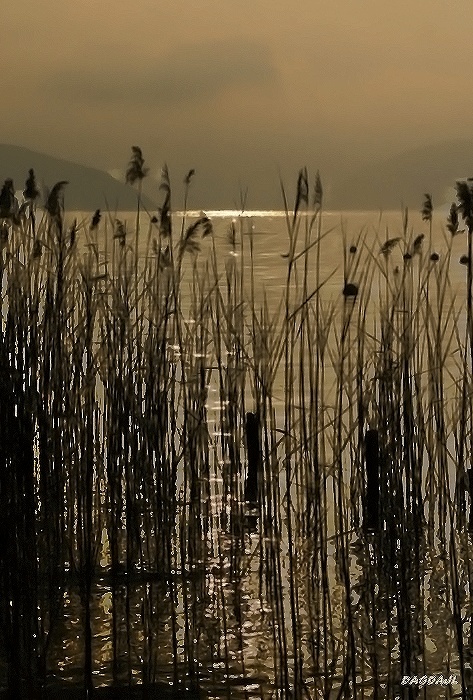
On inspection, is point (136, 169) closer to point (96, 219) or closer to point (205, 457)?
point (96, 219)

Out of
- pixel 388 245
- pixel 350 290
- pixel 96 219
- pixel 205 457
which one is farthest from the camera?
pixel 205 457

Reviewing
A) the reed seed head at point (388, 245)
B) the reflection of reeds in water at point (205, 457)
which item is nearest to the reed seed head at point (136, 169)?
the reflection of reeds in water at point (205, 457)

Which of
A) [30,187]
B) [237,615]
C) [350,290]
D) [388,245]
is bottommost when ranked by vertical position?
[237,615]

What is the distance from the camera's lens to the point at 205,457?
298 cm

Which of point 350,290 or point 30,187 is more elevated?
point 30,187

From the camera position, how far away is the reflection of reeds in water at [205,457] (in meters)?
2.26

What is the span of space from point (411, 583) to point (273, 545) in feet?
2.40

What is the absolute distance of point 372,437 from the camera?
3119 millimetres

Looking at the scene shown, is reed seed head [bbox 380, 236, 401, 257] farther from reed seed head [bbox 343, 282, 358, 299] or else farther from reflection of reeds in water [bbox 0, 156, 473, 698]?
reed seed head [bbox 343, 282, 358, 299]

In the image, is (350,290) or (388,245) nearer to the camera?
(350,290)

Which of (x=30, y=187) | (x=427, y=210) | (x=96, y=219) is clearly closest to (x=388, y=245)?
(x=427, y=210)

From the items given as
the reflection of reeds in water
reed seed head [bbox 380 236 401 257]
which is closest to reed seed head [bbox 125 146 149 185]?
the reflection of reeds in water

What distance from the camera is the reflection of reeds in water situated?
7.41ft

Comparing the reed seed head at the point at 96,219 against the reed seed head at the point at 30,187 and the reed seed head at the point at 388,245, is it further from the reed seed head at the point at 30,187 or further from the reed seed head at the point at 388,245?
the reed seed head at the point at 388,245
